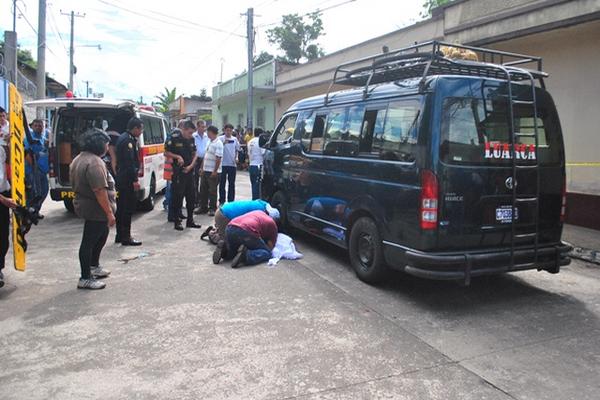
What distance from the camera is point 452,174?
4379 millimetres

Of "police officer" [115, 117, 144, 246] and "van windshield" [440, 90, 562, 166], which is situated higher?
"van windshield" [440, 90, 562, 166]

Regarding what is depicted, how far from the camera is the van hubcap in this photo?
207 inches

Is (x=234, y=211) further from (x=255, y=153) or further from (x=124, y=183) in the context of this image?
(x=255, y=153)

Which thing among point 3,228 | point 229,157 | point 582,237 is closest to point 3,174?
point 3,228

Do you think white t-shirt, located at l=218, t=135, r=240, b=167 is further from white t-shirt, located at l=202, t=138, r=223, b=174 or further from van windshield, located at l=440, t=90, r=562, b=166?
van windshield, located at l=440, t=90, r=562, b=166

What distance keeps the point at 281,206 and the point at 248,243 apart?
1709mm

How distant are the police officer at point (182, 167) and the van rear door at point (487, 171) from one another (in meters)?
4.94

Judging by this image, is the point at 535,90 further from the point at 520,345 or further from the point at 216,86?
the point at 216,86

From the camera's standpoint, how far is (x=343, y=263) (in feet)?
20.8

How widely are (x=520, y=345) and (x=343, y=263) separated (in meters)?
2.76

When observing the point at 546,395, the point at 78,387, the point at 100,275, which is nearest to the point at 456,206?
the point at 546,395

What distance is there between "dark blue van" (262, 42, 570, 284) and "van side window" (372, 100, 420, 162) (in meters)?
0.01

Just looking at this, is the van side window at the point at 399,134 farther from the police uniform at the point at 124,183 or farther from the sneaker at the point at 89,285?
the police uniform at the point at 124,183

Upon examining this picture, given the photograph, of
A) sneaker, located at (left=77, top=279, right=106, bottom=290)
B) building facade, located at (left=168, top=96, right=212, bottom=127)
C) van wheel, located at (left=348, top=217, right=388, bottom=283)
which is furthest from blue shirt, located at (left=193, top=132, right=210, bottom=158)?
building facade, located at (left=168, top=96, right=212, bottom=127)
